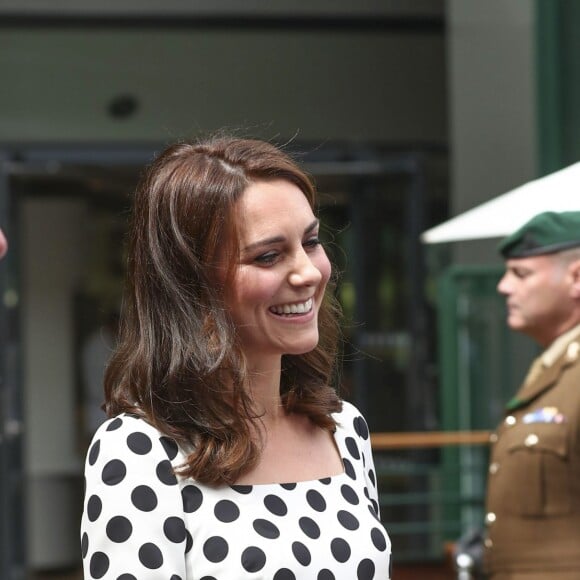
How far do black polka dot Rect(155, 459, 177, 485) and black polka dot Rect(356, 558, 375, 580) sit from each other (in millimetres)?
326

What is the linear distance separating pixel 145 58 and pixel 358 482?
6957 mm

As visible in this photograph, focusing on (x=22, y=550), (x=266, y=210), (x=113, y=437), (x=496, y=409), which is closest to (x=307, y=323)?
(x=266, y=210)

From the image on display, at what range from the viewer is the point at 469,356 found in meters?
7.23

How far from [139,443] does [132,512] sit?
0.11m

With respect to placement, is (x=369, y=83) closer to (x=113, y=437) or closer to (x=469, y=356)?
(x=469, y=356)

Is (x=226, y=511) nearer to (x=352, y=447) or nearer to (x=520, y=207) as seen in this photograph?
(x=352, y=447)

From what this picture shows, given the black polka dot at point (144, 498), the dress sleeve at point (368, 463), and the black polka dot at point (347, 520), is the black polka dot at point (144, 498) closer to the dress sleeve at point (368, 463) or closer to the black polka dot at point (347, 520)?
the black polka dot at point (347, 520)

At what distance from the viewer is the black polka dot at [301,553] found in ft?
6.56

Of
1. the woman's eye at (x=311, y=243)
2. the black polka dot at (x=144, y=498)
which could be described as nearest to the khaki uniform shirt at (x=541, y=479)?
the woman's eye at (x=311, y=243)

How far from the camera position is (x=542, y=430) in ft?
12.8

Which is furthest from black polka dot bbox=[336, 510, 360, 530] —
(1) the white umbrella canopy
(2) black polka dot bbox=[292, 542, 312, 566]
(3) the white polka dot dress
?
(1) the white umbrella canopy

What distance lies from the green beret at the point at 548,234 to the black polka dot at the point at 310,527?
233 centimetres

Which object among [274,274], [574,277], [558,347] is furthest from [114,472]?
[574,277]

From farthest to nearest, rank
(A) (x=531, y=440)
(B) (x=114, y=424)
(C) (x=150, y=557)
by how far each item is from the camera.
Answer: (A) (x=531, y=440) → (B) (x=114, y=424) → (C) (x=150, y=557)
